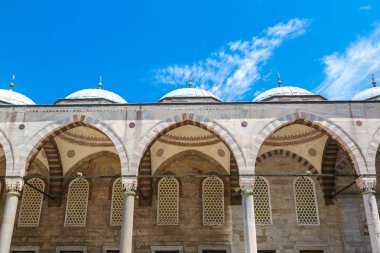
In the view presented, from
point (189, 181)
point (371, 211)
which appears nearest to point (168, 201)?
point (189, 181)

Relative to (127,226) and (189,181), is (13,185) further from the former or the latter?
(189,181)

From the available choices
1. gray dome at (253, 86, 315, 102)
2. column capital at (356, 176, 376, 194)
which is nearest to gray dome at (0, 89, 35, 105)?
gray dome at (253, 86, 315, 102)

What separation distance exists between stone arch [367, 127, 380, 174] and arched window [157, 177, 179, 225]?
19.0ft

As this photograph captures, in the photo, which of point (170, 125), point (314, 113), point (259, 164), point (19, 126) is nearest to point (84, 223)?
point (19, 126)

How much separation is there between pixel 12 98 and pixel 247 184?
32.4 ft

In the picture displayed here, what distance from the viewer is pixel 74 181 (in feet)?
43.5

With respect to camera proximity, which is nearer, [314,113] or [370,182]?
[370,182]

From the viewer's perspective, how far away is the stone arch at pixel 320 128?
10031 mm

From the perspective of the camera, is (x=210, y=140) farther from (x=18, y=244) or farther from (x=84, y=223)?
(x=18, y=244)

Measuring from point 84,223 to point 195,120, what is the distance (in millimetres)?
5171

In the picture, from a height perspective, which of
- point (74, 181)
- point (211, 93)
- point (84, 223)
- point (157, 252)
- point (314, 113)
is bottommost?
point (157, 252)

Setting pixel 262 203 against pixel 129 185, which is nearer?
pixel 129 185

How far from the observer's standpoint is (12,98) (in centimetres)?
1505

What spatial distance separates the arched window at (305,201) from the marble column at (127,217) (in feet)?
18.5
